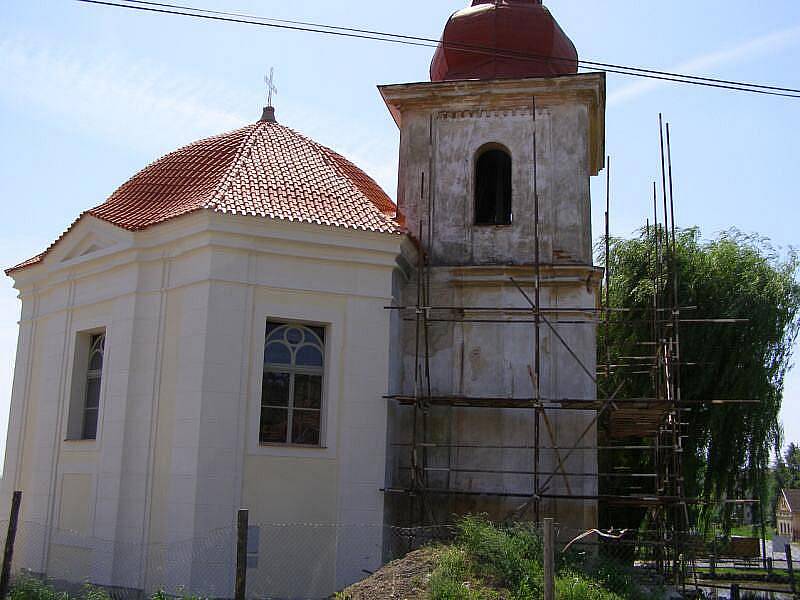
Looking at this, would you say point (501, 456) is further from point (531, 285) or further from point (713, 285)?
point (713, 285)

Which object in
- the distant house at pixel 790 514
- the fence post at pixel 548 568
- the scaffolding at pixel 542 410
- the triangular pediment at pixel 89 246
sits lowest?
the distant house at pixel 790 514

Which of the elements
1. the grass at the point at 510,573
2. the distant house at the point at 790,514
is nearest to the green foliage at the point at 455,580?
the grass at the point at 510,573

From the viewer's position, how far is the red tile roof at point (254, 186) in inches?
631

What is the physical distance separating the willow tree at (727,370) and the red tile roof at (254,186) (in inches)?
319

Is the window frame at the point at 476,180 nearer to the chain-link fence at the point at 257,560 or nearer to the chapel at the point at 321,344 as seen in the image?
the chapel at the point at 321,344

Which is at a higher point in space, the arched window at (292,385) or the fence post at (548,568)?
the arched window at (292,385)

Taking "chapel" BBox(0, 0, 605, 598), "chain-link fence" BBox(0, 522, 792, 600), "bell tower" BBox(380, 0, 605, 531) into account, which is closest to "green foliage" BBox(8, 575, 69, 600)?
"chain-link fence" BBox(0, 522, 792, 600)

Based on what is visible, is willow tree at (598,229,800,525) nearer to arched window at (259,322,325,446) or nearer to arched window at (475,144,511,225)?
arched window at (475,144,511,225)

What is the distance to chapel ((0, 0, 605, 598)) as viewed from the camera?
48.9ft

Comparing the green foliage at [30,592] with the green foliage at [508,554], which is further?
the green foliage at [30,592]

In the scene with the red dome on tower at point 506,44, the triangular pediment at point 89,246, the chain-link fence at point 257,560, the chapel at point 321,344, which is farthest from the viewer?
the red dome on tower at point 506,44

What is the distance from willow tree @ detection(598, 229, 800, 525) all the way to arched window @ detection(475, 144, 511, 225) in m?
4.73

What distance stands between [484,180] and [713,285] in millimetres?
7356

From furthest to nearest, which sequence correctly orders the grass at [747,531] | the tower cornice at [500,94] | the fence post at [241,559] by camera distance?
1. the grass at [747,531]
2. the tower cornice at [500,94]
3. the fence post at [241,559]
